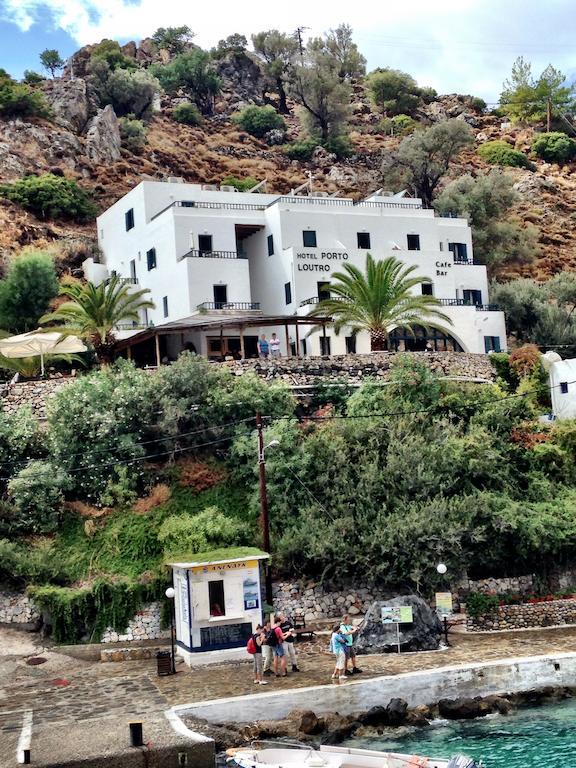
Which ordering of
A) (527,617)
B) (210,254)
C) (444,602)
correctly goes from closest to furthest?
1. (444,602)
2. (527,617)
3. (210,254)

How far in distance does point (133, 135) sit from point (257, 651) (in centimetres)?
6769

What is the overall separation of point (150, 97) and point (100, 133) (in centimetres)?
1704

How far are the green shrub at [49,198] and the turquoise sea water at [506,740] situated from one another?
167 feet

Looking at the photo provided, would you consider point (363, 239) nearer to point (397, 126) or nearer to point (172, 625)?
point (172, 625)

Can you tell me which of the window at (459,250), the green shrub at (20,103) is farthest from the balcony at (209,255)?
the green shrub at (20,103)

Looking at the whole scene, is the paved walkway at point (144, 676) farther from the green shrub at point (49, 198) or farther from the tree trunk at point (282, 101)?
the tree trunk at point (282, 101)

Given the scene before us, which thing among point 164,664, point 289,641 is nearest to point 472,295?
point 289,641

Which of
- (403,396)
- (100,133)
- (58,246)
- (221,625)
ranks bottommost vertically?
(221,625)

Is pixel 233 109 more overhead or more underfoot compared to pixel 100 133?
more overhead

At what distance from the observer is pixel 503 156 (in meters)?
91.8

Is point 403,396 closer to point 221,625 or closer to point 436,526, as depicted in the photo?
point 436,526

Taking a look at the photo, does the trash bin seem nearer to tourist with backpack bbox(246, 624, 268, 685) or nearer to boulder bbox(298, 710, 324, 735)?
tourist with backpack bbox(246, 624, 268, 685)

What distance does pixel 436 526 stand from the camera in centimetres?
2877

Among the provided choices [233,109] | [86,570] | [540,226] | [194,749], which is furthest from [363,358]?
[233,109]
